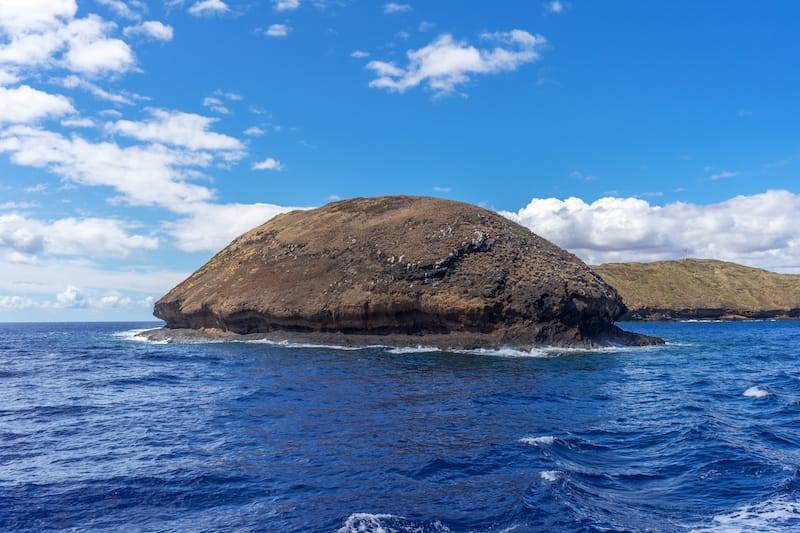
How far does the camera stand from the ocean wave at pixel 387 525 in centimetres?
881

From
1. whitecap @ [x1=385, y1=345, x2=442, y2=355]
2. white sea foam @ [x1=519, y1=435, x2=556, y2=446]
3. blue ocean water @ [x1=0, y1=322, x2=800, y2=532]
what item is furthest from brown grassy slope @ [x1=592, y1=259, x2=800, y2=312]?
white sea foam @ [x1=519, y1=435, x2=556, y2=446]

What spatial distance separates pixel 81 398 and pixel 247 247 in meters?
50.7

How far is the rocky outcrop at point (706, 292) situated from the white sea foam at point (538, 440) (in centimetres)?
11649

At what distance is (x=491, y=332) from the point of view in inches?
1725

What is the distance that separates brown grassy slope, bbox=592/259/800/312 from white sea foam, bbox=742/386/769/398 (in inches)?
4133

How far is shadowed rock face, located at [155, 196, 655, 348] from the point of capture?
144 feet

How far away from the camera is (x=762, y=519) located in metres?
9.33

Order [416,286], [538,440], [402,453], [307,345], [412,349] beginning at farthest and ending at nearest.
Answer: [307,345], [416,286], [412,349], [538,440], [402,453]

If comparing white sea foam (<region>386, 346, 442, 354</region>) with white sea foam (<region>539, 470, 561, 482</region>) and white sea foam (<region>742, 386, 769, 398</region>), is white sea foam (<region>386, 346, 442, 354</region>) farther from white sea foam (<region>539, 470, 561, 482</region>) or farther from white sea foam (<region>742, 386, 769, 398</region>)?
white sea foam (<region>539, 470, 561, 482</region>)

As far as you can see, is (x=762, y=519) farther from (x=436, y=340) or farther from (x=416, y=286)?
(x=416, y=286)

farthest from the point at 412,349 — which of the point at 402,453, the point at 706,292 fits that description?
the point at 706,292

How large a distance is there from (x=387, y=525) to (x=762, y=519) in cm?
658

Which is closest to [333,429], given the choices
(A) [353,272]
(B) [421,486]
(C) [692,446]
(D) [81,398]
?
(B) [421,486]

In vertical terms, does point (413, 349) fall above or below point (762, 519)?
above
